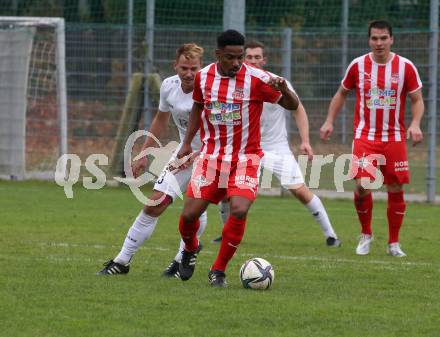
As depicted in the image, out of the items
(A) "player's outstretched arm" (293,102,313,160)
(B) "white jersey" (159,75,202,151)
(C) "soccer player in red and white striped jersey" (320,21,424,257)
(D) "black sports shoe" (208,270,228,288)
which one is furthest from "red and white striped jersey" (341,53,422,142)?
(D) "black sports shoe" (208,270,228,288)

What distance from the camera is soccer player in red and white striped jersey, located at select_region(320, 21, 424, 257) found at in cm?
1047

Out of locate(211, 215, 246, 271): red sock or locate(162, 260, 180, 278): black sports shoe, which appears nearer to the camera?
locate(211, 215, 246, 271): red sock

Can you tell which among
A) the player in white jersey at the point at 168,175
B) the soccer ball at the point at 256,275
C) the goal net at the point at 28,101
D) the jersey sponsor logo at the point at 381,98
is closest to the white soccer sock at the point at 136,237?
the player in white jersey at the point at 168,175

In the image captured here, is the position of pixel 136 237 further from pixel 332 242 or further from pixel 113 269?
pixel 332 242

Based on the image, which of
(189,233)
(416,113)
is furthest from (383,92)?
(189,233)

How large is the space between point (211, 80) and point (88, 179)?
11219 mm

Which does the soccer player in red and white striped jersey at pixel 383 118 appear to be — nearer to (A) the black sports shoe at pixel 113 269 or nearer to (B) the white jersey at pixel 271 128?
(B) the white jersey at pixel 271 128

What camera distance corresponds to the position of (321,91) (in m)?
18.6

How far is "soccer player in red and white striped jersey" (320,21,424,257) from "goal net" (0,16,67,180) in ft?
30.9

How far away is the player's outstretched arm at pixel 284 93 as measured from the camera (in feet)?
25.5

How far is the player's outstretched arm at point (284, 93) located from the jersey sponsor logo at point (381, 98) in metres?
2.63

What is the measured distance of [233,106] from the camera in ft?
26.6

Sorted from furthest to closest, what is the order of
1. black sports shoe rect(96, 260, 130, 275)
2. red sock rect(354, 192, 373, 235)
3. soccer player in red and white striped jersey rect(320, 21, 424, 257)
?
red sock rect(354, 192, 373, 235)
soccer player in red and white striped jersey rect(320, 21, 424, 257)
black sports shoe rect(96, 260, 130, 275)

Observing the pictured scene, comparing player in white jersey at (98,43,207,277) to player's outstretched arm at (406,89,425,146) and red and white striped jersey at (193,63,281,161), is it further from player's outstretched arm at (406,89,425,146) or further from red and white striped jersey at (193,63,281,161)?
player's outstretched arm at (406,89,425,146)
